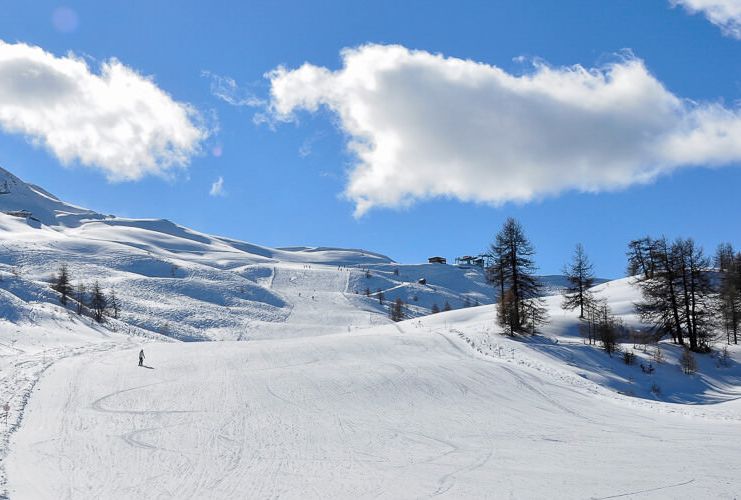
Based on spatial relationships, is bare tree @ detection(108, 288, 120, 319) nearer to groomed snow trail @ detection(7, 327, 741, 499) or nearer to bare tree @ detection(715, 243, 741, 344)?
groomed snow trail @ detection(7, 327, 741, 499)

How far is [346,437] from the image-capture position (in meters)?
16.4

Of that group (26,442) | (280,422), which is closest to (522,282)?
(280,422)

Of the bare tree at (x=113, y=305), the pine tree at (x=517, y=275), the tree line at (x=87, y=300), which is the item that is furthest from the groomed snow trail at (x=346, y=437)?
the bare tree at (x=113, y=305)

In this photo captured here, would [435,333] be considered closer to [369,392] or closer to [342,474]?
[369,392]

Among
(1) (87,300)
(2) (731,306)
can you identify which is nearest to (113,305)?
(1) (87,300)

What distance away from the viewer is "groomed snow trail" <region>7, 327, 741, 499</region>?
459 inches

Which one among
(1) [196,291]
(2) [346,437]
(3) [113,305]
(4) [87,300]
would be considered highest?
(1) [196,291]

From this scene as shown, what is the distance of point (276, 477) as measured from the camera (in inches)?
481

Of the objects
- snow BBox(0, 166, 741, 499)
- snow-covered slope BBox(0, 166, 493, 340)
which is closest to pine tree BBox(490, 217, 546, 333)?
snow BBox(0, 166, 741, 499)

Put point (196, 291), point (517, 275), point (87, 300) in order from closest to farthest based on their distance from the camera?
point (517, 275) → point (87, 300) → point (196, 291)

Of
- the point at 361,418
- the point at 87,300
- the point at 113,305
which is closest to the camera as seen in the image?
the point at 361,418

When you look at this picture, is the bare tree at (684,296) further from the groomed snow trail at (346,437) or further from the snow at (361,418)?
the groomed snow trail at (346,437)

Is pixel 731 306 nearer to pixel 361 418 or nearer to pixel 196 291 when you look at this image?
pixel 361 418

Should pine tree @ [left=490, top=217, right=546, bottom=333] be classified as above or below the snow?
above
